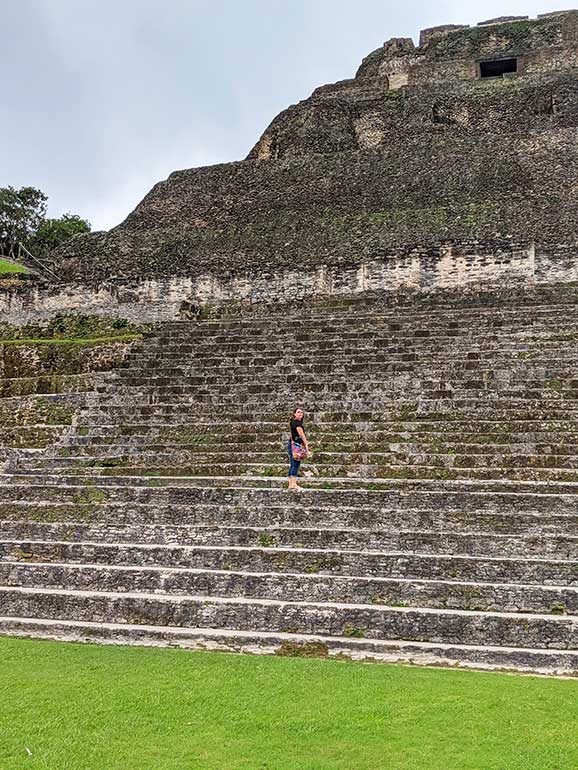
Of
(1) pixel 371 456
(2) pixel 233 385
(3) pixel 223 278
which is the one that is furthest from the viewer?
(3) pixel 223 278

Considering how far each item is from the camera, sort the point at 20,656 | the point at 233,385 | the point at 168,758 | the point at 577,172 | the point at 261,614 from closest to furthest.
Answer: the point at 168,758 < the point at 20,656 < the point at 261,614 < the point at 233,385 < the point at 577,172

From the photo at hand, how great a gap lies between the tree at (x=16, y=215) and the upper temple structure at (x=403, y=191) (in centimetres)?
1637

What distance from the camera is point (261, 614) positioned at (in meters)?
6.12

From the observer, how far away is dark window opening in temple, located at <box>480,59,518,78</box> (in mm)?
25431

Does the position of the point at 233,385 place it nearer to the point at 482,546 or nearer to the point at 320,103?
the point at 482,546

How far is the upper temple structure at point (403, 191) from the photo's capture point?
14.4 meters

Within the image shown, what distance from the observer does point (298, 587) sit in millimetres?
6363

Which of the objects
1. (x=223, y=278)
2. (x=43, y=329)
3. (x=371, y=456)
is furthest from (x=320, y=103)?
(x=371, y=456)

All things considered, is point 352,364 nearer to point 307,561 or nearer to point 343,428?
point 343,428

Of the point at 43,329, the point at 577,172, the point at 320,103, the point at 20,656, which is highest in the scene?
the point at 320,103

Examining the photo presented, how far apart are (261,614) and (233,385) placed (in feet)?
16.1

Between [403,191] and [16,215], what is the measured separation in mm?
22752

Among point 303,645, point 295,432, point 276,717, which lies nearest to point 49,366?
point 295,432

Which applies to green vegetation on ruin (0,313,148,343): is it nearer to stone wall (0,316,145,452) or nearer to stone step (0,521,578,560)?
stone wall (0,316,145,452)
